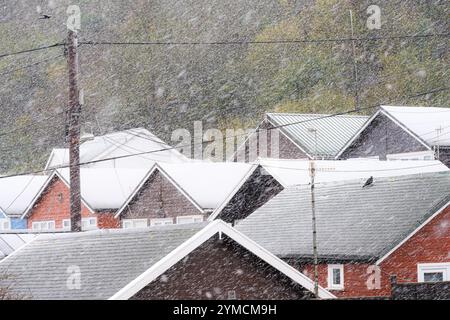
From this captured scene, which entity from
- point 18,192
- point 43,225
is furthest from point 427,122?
point 18,192

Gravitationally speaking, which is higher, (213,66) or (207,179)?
(213,66)

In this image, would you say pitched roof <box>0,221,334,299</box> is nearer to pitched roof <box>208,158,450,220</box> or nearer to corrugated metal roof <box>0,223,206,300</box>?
corrugated metal roof <box>0,223,206,300</box>

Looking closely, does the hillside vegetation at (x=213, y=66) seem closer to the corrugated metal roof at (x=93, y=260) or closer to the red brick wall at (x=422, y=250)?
the corrugated metal roof at (x=93, y=260)

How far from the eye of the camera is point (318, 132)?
23.6 m

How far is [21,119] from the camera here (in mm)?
35000

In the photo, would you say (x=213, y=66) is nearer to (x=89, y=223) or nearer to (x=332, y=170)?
(x=89, y=223)

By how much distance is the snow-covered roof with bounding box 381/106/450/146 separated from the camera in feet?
60.2

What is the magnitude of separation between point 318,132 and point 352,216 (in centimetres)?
1083

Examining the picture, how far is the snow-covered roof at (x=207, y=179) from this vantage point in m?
19.7

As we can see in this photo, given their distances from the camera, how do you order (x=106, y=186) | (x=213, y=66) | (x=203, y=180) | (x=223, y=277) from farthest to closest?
(x=213, y=66) < (x=106, y=186) < (x=203, y=180) < (x=223, y=277)

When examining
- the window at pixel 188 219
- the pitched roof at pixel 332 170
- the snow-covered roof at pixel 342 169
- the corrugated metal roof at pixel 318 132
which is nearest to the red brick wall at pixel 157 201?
the window at pixel 188 219

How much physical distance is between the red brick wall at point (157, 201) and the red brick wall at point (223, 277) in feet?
36.2

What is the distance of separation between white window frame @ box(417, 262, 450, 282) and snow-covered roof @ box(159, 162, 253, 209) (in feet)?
25.3
